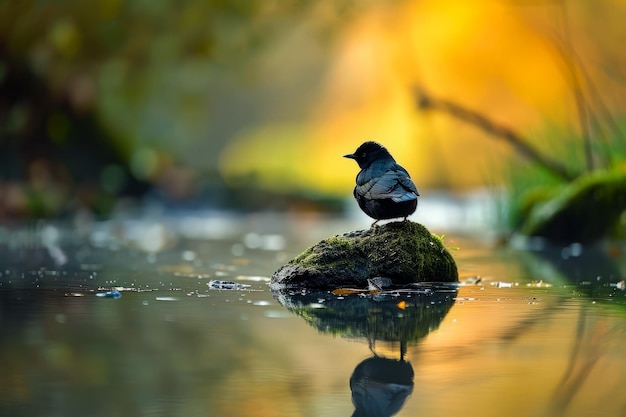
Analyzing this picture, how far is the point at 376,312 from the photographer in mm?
5258

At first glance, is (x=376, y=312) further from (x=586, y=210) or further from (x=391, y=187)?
(x=586, y=210)

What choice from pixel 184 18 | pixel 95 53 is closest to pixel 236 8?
pixel 184 18

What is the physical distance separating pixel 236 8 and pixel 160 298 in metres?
10.8

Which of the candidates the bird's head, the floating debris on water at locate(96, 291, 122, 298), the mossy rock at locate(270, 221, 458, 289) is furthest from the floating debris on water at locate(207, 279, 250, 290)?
the bird's head

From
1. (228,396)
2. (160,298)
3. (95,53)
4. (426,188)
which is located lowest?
(228,396)

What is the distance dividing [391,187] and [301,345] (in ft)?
8.50

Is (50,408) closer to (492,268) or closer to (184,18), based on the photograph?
(492,268)

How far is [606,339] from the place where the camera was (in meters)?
4.40

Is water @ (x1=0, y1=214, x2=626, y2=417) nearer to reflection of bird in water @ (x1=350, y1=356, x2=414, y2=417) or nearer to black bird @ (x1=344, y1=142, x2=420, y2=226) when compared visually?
reflection of bird in water @ (x1=350, y1=356, x2=414, y2=417)

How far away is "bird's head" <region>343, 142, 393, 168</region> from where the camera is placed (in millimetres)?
6879

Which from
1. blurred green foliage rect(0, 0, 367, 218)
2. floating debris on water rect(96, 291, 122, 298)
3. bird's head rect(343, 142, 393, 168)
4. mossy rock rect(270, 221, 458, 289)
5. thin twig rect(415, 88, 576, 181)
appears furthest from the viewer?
blurred green foliage rect(0, 0, 367, 218)

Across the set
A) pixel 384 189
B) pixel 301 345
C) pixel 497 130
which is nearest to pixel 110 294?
pixel 384 189

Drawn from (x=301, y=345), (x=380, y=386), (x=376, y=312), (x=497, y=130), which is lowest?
(x=380, y=386)

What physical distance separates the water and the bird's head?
1031mm
